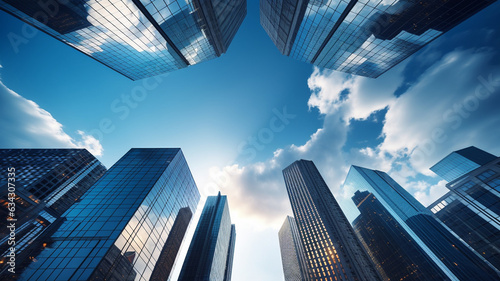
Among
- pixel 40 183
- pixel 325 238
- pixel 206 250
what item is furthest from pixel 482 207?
pixel 40 183

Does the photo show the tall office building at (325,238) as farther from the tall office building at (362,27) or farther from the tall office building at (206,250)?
the tall office building at (362,27)

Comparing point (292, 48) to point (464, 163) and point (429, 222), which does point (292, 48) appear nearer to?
point (464, 163)

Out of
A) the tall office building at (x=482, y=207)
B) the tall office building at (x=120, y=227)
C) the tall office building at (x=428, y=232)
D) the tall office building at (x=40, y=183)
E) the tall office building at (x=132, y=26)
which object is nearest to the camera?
the tall office building at (x=120, y=227)

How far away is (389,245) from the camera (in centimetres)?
12406

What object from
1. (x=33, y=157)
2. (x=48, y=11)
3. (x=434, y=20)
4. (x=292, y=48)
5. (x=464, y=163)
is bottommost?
(x=48, y=11)

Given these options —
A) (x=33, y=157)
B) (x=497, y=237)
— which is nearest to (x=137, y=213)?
(x=497, y=237)

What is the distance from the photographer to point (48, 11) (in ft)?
92.6

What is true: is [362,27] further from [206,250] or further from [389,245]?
[389,245]

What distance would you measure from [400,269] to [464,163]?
75649mm

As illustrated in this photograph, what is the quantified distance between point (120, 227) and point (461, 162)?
544 ft

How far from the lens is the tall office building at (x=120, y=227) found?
23391 millimetres

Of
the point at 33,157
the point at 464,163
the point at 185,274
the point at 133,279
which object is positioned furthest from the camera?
the point at 464,163

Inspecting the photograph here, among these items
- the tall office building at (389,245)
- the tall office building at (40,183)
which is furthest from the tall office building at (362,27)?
the tall office building at (389,245)

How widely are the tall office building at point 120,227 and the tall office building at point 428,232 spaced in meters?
126
